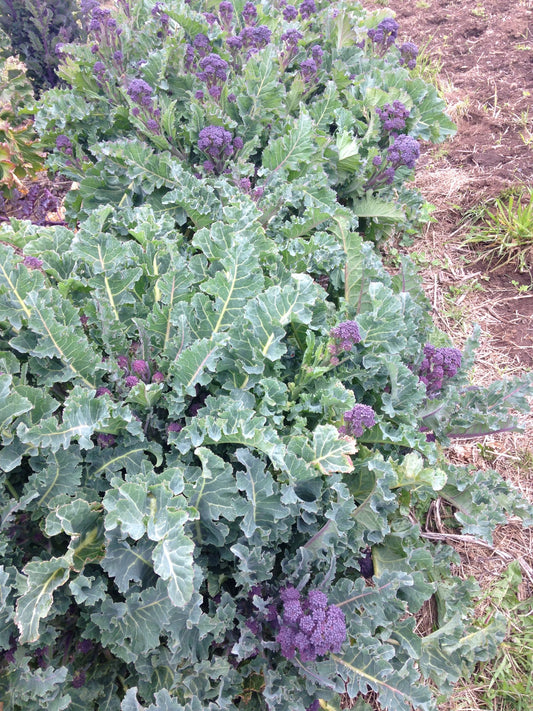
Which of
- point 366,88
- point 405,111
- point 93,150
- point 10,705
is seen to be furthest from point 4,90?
point 10,705

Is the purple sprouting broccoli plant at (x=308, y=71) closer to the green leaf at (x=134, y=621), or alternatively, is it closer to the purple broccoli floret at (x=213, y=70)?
the purple broccoli floret at (x=213, y=70)

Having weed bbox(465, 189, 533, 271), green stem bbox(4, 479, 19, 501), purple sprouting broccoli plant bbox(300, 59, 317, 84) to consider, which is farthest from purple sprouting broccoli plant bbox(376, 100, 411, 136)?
green stem bbox(4, 479, 19, 501)

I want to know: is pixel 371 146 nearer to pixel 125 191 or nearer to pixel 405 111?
pixel 405 111

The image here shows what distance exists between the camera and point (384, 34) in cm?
362

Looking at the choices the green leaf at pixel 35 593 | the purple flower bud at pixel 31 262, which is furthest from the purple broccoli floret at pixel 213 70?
the green leaf at pixel 35 593

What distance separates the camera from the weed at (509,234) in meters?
3.54

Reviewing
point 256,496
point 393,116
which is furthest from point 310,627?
point 393,116

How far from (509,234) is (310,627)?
3185 millimetres

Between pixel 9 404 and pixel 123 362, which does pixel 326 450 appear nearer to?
pixel 123 362

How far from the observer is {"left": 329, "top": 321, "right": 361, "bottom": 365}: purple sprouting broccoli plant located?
6.41 ft

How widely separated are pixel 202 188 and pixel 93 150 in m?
0.74

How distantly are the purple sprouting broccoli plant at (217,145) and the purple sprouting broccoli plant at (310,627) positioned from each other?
7.56ft

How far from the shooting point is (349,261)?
2.51 metres

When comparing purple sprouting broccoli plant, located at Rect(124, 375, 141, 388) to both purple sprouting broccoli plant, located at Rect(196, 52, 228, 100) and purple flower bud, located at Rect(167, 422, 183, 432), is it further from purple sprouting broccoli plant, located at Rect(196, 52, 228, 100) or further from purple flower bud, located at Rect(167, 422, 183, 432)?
purple sprouting broccoli plant, located at Rect(196, 52, 228, 100)
